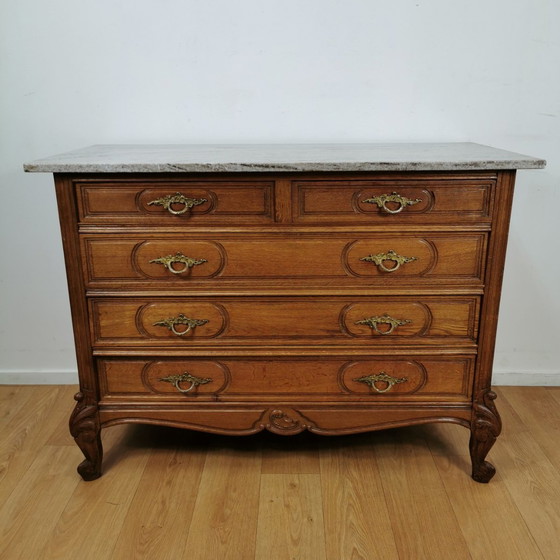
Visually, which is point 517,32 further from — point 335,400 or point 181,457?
point 181,457

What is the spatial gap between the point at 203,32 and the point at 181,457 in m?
1.62

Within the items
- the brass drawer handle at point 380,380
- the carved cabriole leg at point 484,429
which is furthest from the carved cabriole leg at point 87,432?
the carved cabriole leg at point 484,429

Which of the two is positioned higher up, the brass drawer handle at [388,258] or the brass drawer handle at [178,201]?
the brass drawer handle at [178,201]

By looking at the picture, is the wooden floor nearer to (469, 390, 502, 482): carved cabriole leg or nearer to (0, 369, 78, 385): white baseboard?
(469, 390, 502, 482): carved cabriole leg

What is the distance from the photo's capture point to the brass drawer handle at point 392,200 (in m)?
1.82

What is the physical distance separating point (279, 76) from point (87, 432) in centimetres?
151

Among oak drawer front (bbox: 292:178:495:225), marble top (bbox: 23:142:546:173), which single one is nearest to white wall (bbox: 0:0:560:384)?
marble top (bbox: 23:142:546:173)

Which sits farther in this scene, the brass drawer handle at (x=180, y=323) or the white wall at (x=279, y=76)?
the white wall at (x=279, y=76)

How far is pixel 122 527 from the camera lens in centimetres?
187

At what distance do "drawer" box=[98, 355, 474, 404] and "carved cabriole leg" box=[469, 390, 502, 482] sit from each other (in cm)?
6

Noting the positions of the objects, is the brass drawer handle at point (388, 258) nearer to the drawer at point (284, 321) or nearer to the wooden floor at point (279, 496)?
the drawer at point (284, 321)

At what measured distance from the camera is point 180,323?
1.96 m

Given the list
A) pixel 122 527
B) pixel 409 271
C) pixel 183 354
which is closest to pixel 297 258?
pixel 409 271

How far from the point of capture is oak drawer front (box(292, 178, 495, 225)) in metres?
1.82
